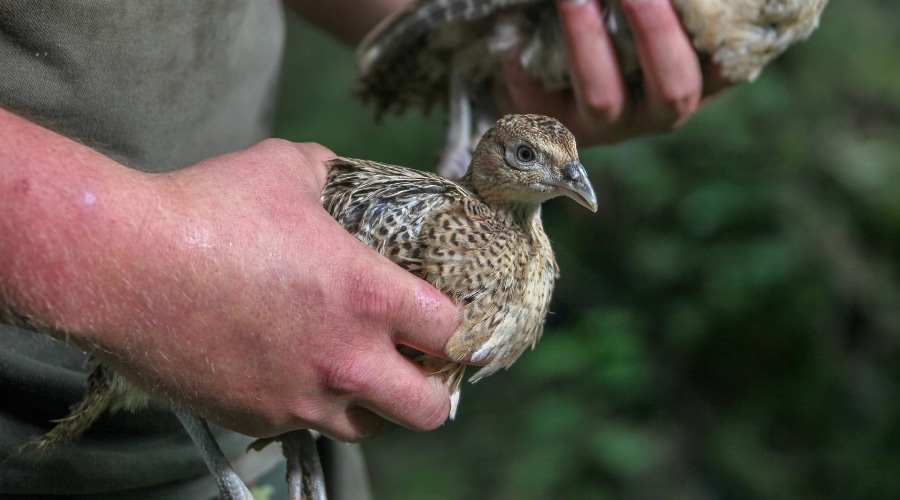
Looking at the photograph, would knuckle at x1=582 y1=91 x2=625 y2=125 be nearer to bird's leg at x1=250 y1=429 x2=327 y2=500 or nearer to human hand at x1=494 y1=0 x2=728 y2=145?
human hand at x1=494 y1=0 x2=728 y2=145

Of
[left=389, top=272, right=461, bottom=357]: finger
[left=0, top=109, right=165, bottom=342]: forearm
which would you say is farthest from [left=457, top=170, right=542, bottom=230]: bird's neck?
[left=0, top=109, right=165, bottom=342]: forearm

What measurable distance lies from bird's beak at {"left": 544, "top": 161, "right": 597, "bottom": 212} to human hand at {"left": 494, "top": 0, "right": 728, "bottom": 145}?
3.03 ft

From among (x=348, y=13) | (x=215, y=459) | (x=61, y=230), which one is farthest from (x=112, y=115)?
(x=348, y=13)

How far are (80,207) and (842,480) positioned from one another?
502 cm

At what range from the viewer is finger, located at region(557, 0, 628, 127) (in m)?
2.98

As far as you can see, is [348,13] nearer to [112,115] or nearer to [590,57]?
[590,57]

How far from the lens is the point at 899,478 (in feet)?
16.6

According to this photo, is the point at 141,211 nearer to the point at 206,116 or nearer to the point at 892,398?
the point at 206,116

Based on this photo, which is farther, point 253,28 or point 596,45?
point 596,45

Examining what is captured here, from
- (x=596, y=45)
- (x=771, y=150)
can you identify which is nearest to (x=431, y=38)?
(x=596, y=45)

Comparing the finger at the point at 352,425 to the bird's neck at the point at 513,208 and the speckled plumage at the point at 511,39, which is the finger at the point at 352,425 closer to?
the bird's neck at the point at 513,208

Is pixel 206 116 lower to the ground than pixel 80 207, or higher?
lower

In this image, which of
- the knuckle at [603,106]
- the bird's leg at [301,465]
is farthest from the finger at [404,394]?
the knuckle at [603,106]

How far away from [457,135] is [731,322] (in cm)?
293
